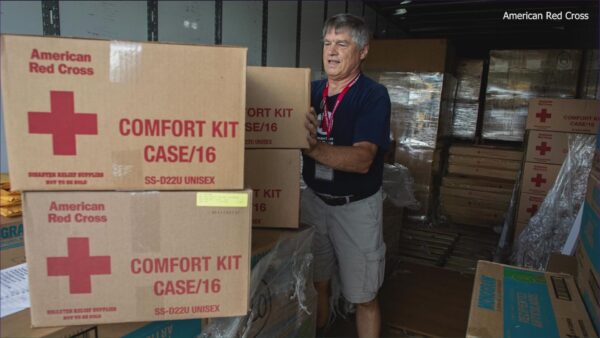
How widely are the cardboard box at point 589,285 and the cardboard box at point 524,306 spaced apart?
2 cm

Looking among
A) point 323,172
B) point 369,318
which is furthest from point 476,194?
point 323,172

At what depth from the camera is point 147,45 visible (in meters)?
0.81

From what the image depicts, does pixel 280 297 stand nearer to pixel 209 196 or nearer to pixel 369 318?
pixel 209 196

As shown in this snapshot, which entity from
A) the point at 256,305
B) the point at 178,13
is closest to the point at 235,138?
the point at 256,305

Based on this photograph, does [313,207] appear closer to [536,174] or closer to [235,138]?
[235,138]

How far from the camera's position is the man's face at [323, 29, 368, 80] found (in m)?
1.71

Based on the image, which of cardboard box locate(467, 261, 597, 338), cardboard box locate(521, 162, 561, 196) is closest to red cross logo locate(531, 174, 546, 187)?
cardboard box locate(521, 162, 561, 196)

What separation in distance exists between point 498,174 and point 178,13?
136 inches

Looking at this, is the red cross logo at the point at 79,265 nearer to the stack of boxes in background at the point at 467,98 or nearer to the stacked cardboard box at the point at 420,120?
the stacked cardboard box at the point at 420,120

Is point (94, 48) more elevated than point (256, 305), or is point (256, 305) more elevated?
point (94, 48)

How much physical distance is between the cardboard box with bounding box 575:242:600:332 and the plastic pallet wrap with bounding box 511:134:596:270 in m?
1.47

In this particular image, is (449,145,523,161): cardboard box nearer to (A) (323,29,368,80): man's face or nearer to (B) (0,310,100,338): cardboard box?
(A) (323,29,368,80): man's face

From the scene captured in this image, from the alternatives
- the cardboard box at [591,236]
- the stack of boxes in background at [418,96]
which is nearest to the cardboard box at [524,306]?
the cardboard box at [591,236]

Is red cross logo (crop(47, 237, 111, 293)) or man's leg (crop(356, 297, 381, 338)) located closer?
red cross logo (crop(47, 237, 111, 293))
